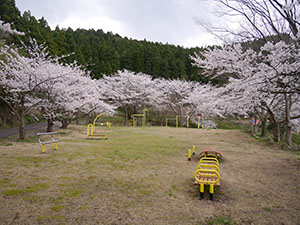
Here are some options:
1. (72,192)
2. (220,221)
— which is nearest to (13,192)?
(72,192)

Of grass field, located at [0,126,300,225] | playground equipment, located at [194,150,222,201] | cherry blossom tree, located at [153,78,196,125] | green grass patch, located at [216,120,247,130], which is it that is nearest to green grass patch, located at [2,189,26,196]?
grass field, located at [0,126,300,225]

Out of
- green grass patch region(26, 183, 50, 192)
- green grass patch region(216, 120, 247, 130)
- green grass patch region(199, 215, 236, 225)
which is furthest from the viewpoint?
green grass patch region(216, 120, 247, 130)

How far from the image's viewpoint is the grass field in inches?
114

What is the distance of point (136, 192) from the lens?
3.74 meters

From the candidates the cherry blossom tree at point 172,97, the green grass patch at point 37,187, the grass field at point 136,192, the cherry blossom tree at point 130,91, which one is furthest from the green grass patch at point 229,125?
the green grass patch at point 37,187

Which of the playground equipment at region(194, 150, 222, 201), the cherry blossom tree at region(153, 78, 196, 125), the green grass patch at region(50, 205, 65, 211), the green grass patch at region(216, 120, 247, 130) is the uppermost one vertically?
Result: the cherry blossom tree at region(153, 78, 196, 125)

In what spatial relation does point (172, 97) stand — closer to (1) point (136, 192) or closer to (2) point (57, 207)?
(1) point (136, 192)

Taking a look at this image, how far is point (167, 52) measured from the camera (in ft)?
121

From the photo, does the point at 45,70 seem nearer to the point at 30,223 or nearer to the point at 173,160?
the point at 173,160

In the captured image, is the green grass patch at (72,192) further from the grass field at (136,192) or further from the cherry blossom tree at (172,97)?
the cherry blossom tree at (172,97)

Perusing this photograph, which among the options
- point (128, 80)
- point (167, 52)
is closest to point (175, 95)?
point (128, 80)

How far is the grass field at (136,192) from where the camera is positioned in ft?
9.48

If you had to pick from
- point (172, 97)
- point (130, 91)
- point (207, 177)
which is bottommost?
point (207, 177)

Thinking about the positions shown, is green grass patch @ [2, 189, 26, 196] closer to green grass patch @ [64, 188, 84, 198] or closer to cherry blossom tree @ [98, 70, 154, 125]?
green grass patch @ [64, 188, 84, 198]
